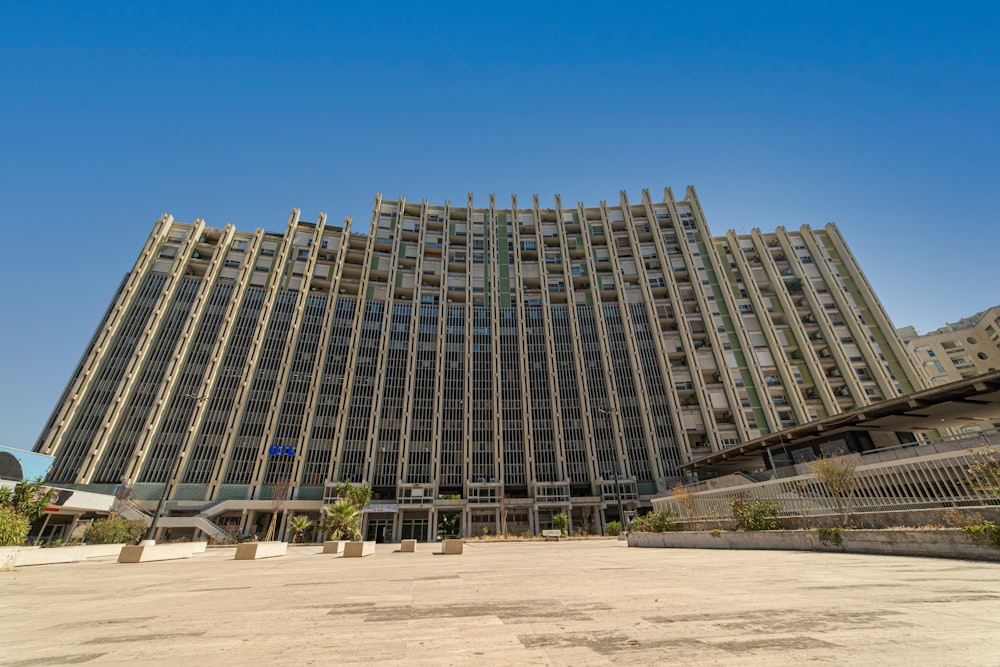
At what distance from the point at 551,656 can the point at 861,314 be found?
80.6 meters

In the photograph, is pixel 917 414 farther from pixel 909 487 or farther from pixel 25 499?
pixel 25 499

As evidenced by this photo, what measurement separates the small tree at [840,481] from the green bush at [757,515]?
2133 millimetres

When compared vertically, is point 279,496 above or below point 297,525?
above

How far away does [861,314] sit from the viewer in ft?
200

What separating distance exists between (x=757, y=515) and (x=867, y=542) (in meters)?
4.69

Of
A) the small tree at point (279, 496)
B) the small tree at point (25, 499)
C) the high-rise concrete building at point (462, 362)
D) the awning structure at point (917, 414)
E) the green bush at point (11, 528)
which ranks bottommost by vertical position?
the green bush at point (11, 528)

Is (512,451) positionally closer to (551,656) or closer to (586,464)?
(586,464)

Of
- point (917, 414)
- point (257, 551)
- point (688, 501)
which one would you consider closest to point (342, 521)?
point (257, 551)

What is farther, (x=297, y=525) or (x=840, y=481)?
(x=297, y=525)

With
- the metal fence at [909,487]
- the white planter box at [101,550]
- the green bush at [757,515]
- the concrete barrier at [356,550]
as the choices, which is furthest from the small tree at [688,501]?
the white planter box at [101,550]

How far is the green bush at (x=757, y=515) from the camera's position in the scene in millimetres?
14852

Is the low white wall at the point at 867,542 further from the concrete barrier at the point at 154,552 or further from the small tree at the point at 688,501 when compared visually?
the concrete barrier at the point at 154,552

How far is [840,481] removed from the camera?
1305 cm

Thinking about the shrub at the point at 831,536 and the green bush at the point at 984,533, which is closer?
the green bush at the point at 984,533
